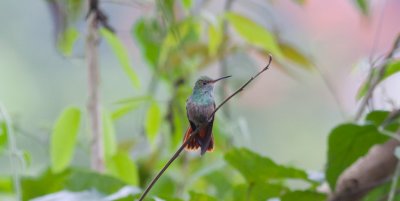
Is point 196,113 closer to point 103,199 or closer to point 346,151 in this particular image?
point 103,199

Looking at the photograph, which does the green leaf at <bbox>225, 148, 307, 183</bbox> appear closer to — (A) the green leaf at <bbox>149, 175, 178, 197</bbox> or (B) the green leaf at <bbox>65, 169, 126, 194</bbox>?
(B) the green leaf at <bbox>65, 169, 126, 194</bbox>

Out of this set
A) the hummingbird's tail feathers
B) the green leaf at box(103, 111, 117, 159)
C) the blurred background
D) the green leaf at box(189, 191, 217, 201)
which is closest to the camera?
the hummingbird's tail feathers

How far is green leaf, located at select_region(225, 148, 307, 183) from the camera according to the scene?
80 centimetres

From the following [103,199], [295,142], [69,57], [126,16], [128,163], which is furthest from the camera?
[295,142]

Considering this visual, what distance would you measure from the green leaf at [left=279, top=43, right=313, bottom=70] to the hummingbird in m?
0.67

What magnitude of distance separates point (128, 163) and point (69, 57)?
0.62 feet

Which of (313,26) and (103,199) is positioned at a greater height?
(313,26)

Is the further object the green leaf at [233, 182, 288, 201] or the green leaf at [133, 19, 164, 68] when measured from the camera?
the green leaf at [133, 19, 164, 68]

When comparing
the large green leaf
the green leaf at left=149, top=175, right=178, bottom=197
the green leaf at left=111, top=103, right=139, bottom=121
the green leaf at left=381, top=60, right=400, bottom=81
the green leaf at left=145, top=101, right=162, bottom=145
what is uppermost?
the green leaf at left=111, top=103, right=139, bottom=121

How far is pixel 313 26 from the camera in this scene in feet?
7.22

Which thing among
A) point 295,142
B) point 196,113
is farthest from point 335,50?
point 196,113

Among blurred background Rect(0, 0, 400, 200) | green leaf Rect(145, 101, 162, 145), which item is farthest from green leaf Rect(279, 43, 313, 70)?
blurred background Rect(0, 0, 400, 200)

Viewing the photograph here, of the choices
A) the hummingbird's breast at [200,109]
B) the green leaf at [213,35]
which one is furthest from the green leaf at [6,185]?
the hummingbird's breast at [200,109]

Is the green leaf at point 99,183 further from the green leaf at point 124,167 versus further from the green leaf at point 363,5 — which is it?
the green leaf at point 363,5
